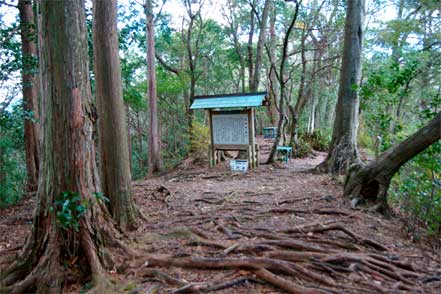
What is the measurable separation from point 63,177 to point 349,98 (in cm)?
652

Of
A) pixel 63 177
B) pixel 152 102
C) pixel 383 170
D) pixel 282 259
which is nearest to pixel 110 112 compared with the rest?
pixel 63 177

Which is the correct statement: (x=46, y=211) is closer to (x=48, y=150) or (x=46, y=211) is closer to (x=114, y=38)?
(x=48, y=150)

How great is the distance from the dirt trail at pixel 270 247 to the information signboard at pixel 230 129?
11.4ft

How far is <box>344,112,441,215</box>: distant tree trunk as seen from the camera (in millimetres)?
4207

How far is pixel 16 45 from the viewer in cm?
700

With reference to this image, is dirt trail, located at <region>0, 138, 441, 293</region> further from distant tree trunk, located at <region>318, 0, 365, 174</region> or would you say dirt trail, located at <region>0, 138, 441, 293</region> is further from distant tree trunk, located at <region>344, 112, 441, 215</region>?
distant tree trunk, located at <region>318, 0, 365, 174</region>

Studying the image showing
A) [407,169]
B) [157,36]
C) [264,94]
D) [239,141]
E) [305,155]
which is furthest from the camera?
[157,36]

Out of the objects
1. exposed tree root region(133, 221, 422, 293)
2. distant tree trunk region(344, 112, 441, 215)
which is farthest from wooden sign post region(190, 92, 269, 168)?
exposed tree root region(133, 221, 422, 293)

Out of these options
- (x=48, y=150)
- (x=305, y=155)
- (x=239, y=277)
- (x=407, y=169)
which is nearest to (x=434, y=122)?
(x=407, y=169)

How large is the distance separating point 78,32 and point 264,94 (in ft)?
20.6

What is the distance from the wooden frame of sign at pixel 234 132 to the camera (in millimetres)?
9398

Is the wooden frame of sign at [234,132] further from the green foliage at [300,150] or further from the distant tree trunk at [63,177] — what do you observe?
the distant tree trunk at [63,177]

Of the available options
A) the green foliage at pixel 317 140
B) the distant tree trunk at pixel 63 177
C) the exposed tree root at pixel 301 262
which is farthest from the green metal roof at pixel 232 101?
the distant tree trunk at pixel 63 177

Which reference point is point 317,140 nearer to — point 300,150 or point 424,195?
point 300,150
